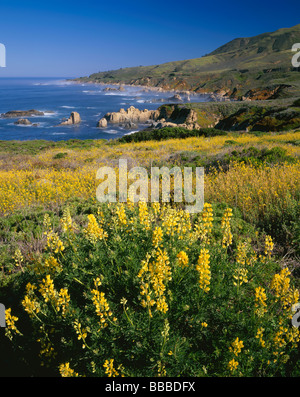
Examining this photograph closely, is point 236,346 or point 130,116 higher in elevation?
point 130,116

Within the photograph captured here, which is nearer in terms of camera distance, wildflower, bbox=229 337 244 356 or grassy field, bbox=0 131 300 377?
wildflower, bbox=229 337 244 356

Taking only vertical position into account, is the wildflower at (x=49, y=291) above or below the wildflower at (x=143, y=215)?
below

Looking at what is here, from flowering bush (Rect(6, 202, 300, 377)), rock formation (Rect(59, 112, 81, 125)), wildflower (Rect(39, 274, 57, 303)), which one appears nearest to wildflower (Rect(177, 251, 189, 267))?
flowering bush (Rect(6, 202, 300, 377))

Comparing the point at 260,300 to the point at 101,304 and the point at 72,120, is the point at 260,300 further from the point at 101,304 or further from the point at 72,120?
the point at 72,120

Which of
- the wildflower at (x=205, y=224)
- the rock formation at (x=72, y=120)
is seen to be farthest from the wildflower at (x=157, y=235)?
the rock formation at (x=72, y=120)

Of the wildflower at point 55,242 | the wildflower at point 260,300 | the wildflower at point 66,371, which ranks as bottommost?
the wildflower at point 66,371

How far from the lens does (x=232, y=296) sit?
272 cm

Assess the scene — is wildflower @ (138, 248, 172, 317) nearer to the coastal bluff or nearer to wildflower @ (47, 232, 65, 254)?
wildflower @ (47, 232, 65, 254)

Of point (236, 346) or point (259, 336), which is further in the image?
point (259, 336)

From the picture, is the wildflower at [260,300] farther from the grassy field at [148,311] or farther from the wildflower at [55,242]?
the wildflower at [55,242]

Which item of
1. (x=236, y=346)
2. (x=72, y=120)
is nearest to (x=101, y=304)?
(x=236, y=346)

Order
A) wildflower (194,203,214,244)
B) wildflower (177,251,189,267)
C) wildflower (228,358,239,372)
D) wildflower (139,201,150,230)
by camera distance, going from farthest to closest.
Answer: wildflower (139,201,150,230), wildflower (194,203,214,244), wildflower (177,251,189,267), wildflower (228,358,239,372)
